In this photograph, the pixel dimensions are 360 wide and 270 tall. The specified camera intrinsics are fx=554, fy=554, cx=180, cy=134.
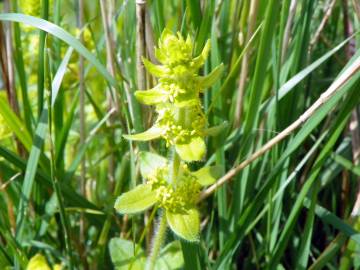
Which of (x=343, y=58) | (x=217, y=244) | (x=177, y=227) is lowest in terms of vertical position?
(x=217, y=244)

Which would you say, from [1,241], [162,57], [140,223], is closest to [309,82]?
[140,223]

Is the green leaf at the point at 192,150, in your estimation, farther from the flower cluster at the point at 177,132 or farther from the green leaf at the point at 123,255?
the green leaf at the point at 123,255

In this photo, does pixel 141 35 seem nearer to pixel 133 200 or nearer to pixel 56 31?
pixel 56 31

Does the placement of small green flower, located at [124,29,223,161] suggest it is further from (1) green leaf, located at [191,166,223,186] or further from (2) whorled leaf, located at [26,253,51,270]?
(2) whorled leaf, located at [26,253,51,270]

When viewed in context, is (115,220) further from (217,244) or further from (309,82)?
(309,82)

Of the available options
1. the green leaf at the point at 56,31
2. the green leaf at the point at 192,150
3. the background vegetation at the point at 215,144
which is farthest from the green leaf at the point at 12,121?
the green leaf at the point at 192,150
